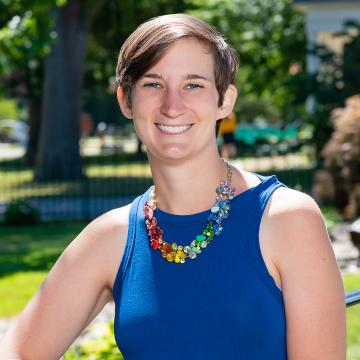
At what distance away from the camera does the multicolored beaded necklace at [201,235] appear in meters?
2.34

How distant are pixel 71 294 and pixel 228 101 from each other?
0.61m

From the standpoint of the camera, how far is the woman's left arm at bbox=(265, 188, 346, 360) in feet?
7.23

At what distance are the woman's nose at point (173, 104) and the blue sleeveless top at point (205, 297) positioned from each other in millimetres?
247

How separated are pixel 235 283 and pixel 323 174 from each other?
12089 millimetres

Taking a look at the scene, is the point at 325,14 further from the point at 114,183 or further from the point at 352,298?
the point at 352,298

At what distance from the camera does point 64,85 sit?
85.6ft

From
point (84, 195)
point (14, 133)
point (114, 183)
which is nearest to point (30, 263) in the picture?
point (84, 195)

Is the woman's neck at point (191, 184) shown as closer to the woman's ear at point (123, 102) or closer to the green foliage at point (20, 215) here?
the woman's ear at point (123, 102)

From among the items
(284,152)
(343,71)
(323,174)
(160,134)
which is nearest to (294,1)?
(343,71)

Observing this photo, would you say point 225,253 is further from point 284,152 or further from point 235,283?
point 284,152

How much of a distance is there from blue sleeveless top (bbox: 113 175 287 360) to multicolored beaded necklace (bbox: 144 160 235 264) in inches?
0.5

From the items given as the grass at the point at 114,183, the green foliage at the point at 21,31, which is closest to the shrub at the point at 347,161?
the grass at the point at 114,183

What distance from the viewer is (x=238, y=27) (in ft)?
106

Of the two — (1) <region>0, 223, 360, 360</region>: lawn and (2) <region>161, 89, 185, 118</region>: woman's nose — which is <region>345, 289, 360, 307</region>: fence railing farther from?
(1) <region>0, 223, 360, 360</region>: lawn
